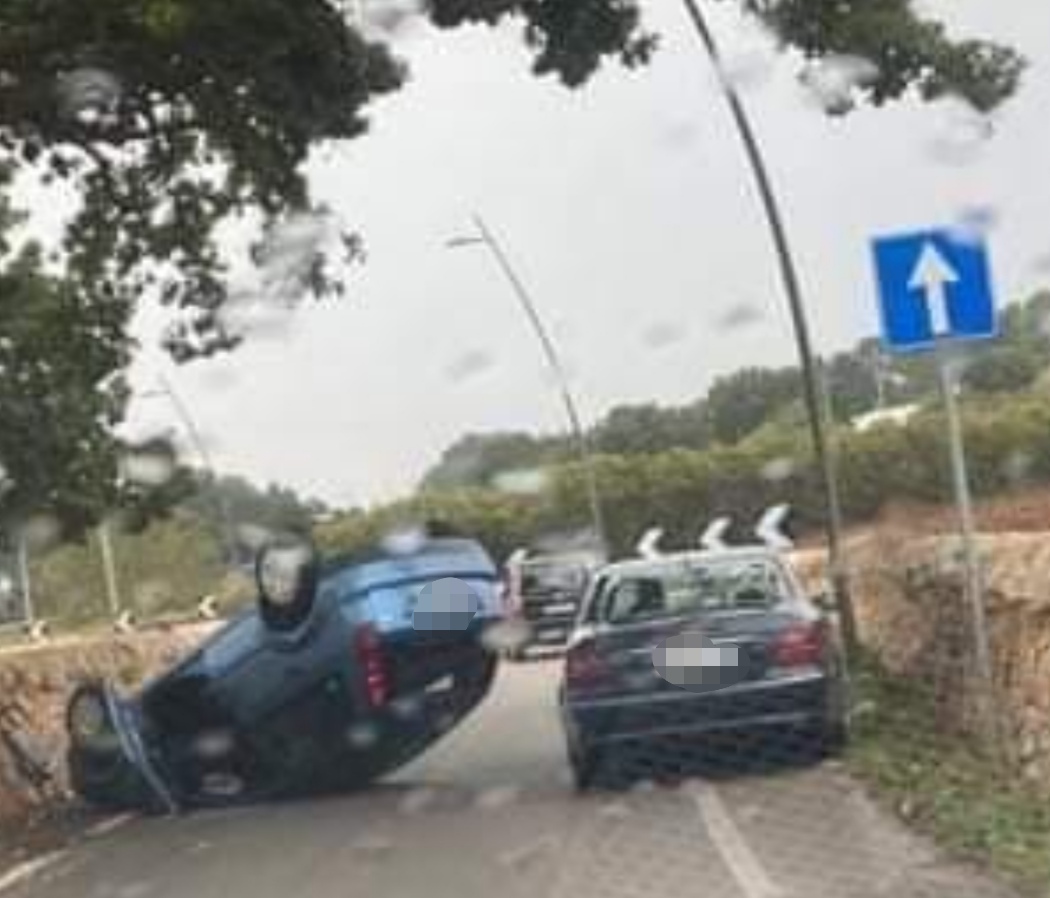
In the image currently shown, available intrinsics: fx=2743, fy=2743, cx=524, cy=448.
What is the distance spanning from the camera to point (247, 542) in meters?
22.4

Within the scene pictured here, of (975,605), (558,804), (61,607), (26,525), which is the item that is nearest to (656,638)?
(558,804)

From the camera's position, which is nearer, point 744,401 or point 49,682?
point 49,682

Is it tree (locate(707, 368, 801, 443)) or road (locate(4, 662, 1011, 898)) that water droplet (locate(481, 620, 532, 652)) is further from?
tree (locate(707, 368, 801, 443))

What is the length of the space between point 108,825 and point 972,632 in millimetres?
6731

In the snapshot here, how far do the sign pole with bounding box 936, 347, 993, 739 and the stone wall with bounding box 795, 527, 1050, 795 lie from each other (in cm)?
9

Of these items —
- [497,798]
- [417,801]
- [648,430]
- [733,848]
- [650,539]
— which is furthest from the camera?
[648,430]

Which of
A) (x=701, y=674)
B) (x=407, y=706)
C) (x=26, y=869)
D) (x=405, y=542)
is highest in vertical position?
(x=405, y=542)

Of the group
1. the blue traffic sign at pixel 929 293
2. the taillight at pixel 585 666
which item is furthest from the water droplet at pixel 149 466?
the blue traffic sign at pixel 929 293

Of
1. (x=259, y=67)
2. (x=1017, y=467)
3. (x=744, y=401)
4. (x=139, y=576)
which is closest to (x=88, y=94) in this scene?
(x=259, y=67)

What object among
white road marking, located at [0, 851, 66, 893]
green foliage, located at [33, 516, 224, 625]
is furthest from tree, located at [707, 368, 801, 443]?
white road marking, located at [0, 851, 66, 893]

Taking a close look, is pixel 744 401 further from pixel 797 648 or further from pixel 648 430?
pixel 797 648

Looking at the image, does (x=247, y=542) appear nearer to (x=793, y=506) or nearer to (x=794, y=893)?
(x=794, y=893)

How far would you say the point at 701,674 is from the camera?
52.7ft

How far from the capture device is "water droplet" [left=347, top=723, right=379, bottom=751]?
18594 mm
